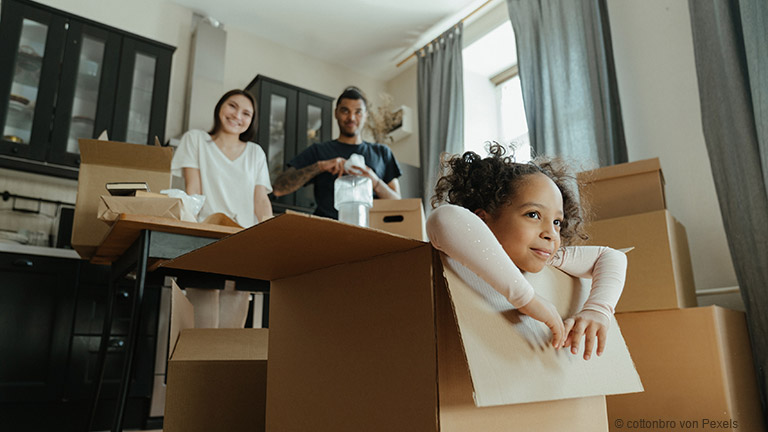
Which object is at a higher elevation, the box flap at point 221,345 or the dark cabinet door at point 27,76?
the dark cabinet door at point 27,76

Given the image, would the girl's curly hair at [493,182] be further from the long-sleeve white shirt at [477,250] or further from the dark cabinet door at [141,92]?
the dark cabinet door at [141,92]

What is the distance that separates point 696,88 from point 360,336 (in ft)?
7.37

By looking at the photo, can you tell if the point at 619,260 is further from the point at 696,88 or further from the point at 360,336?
the point at 696,88

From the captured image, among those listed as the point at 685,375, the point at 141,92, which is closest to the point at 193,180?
the point at 141,92

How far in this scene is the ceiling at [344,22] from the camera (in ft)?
12.3

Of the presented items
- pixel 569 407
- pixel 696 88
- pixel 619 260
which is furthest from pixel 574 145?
pixel 569 407

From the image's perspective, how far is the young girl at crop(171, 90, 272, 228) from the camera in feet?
6.93

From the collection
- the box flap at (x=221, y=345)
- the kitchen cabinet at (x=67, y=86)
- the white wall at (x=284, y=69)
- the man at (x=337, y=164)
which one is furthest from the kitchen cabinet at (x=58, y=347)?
the white wall at (x=284, y=69)

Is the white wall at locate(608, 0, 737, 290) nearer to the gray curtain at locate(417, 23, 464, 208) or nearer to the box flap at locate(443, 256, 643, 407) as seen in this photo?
the gray curtain at locate(417, 23, 464, 208)

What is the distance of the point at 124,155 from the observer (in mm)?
1642

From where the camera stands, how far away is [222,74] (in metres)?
3.68

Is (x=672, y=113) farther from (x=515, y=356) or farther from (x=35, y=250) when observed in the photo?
(x=35, y=250)

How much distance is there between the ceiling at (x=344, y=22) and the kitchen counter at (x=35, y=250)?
201cm

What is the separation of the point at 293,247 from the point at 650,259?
1316 millimetres
